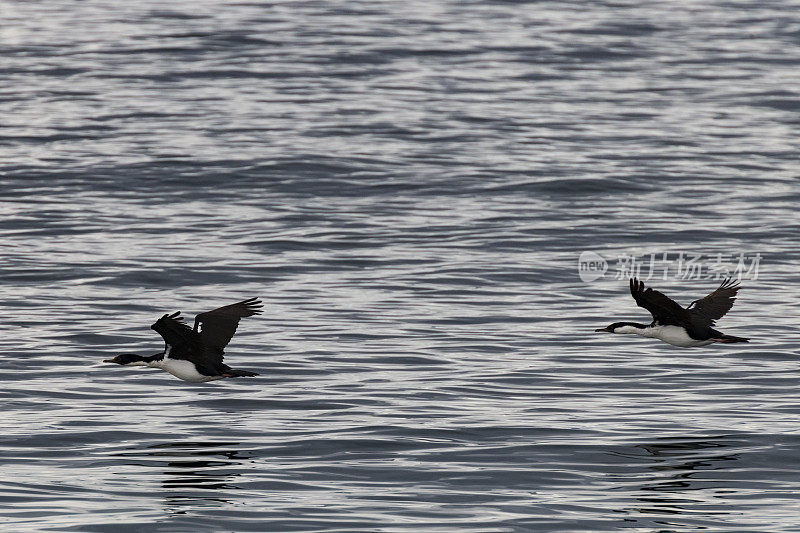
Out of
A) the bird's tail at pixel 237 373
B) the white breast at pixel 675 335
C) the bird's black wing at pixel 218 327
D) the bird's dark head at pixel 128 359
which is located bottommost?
the white breast at pixel 675 335

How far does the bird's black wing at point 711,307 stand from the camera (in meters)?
19.4

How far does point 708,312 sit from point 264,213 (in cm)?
1296

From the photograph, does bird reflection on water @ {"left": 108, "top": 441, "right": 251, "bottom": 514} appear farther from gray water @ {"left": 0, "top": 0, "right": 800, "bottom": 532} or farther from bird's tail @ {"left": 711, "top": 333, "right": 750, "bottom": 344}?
bird's tail @ {"left": 711, "top": 333, "right": 750, "bottom": 344}

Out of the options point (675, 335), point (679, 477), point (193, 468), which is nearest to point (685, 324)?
point (675, 335)

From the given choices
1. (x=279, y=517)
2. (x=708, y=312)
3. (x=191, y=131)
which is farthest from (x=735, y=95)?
(x=279, y=517)

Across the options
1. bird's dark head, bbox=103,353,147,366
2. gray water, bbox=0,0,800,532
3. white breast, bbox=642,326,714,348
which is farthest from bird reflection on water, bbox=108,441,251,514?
white breast, bbox=642,326,714,348

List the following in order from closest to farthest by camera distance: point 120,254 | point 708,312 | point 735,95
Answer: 1. point 708,312
2. point 120,254
3. point 735,95

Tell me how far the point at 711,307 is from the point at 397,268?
7378 millimetres

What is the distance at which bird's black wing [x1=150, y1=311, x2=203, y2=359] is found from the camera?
1648cm

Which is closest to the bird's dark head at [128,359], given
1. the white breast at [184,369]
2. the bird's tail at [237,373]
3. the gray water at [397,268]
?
the white breast at [184,369]

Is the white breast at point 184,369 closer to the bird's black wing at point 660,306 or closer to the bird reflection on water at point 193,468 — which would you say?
the bird reflection on water at point 193,468

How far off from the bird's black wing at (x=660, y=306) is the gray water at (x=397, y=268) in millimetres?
801

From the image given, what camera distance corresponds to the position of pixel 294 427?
16.9m

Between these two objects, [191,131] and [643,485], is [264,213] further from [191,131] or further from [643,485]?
[643,485]
